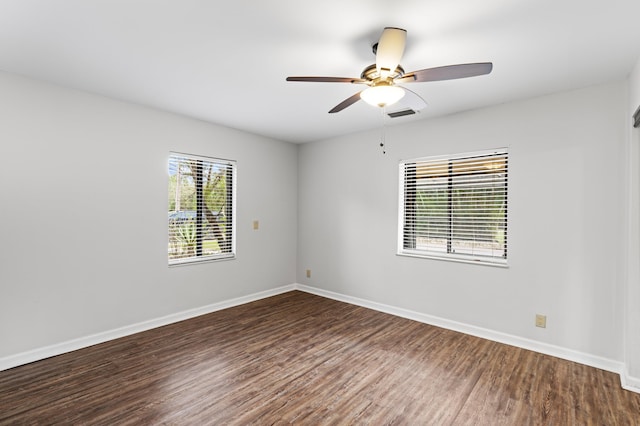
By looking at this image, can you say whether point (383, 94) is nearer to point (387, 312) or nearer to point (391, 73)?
point (391, 73)

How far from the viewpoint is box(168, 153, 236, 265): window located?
3.89 m

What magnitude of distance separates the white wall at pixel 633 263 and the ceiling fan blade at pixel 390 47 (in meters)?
1.94

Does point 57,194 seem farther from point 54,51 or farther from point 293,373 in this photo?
point 293,373

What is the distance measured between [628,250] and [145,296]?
4610 millimetres

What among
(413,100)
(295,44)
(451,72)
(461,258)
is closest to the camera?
(451,72)

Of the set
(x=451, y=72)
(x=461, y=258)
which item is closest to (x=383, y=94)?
(x=451, y=72)

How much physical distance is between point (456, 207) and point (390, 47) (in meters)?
2.36

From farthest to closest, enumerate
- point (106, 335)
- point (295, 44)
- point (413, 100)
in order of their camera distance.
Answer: point (106, 335) → point (413, 100) → point (295, 44)

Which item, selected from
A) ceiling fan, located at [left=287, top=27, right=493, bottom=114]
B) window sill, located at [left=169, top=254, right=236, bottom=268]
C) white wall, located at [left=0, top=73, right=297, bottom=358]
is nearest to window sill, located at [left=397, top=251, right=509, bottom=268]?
ceiling fan, located at [left=287, top=27, right=493, bottom=114]

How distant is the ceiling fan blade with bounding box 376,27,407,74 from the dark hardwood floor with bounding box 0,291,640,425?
2322 mm

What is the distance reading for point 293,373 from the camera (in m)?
2.65

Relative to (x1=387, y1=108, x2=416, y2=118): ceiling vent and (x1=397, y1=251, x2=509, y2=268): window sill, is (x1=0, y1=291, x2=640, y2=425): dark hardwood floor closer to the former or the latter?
(x1=397, y1=251, x2=509, y2=268): window sill

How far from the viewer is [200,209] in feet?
13.6

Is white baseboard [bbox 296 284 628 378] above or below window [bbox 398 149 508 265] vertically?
below
